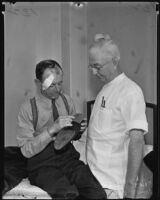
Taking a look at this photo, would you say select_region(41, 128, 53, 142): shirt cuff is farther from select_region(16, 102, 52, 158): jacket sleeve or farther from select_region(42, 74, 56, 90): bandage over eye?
select_region(42, 74, 56, 90): bandage over eye

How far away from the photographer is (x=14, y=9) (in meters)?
1.91

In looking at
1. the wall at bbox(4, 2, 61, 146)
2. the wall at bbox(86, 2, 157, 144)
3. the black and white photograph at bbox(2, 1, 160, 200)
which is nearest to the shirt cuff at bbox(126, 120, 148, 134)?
the black and white photograph at bbox(2, 1, 160, 200)

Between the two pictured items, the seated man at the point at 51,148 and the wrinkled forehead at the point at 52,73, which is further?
the wrinkled forehead at the point at 52,73

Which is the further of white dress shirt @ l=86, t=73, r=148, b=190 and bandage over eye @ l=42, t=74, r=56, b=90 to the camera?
bandage over eye @ l=42, t=74, r=56, b=90

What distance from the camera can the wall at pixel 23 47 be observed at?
1945mm

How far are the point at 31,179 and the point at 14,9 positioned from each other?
1035 millimetres

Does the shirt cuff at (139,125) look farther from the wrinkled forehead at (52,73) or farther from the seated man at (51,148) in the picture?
the wrinkled forehead at (52,73)

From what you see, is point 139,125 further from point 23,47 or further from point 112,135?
point 23,47

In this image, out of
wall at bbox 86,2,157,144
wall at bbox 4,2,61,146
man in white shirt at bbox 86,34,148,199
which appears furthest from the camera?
wall at bbox 4,2,61,146

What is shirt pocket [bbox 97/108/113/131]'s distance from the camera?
4.54 feet

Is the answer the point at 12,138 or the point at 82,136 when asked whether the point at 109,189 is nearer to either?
the point at 82,136

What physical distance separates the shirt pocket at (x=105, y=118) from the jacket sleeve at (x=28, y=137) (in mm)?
243

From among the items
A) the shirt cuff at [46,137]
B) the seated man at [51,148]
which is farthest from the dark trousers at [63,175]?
the shirt cuff at [46,137]

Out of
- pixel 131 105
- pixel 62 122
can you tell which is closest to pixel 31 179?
pixel 62 122
